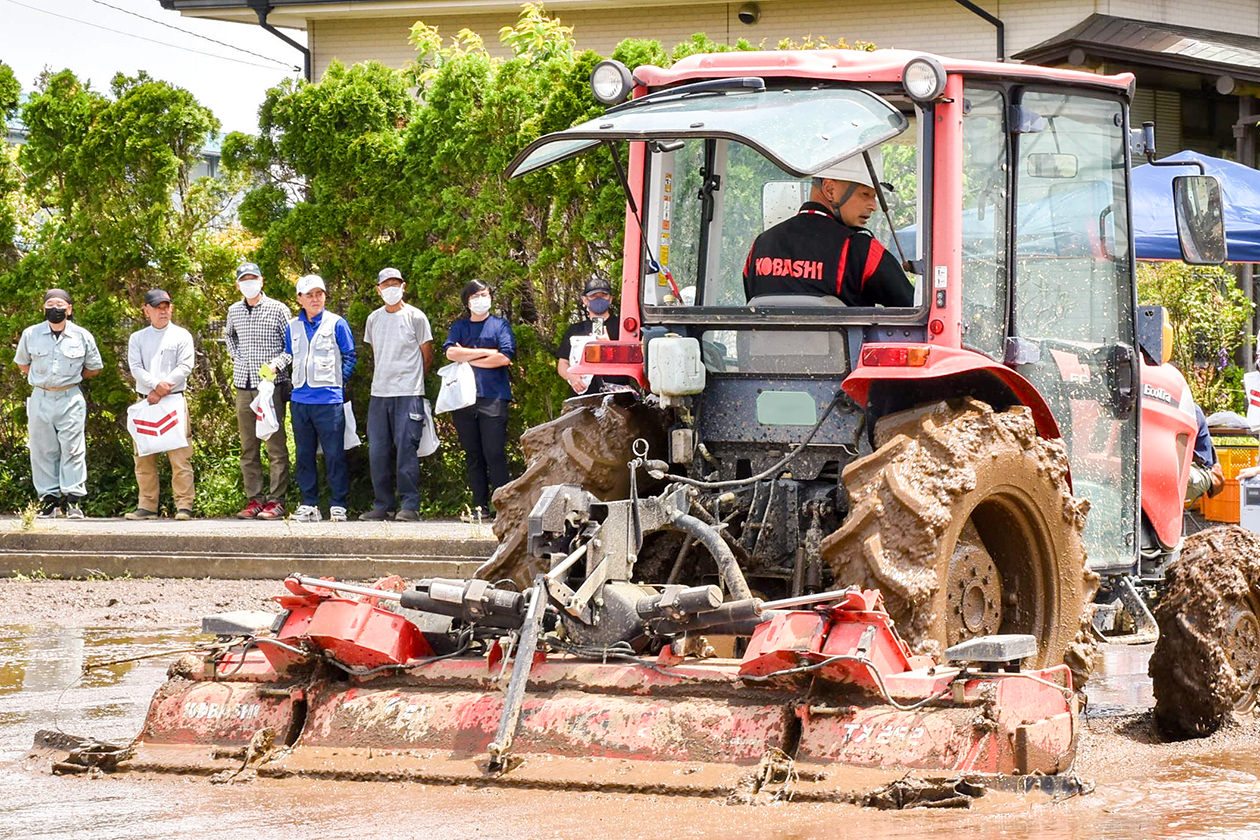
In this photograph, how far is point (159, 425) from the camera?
14734 mm

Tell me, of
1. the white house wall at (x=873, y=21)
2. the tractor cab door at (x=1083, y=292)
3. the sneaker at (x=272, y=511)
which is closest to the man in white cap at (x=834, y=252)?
the tractor cab door at (x=1083, y=292)

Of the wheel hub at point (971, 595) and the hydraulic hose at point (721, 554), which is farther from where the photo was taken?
the wheel hub at point (971, 595)

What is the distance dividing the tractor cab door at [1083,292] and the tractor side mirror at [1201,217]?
231mm

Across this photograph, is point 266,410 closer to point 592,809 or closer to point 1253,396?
point 1253,396

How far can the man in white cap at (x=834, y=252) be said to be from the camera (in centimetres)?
670

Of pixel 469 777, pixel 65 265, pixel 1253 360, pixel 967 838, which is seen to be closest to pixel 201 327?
pixel 65 265

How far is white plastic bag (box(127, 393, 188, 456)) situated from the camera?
1473 cm

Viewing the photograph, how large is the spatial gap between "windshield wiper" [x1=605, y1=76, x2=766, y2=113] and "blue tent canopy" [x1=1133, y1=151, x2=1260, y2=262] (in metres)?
5.65

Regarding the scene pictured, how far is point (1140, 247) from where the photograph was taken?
474 inches

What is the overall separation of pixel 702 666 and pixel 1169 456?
2.99 meters

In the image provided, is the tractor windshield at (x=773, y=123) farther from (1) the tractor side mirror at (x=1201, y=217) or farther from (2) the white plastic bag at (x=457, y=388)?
(2) the white plastic bag at (x=457, y=388)

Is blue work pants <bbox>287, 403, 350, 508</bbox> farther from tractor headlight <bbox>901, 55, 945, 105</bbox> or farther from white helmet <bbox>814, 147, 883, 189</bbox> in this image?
tractor headlight <bbox>901, 55, 945, 105</bbox>

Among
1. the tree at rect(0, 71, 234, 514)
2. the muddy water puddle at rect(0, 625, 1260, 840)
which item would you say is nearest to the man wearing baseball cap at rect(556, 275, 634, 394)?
the tree at rect(0, 71, 234, 514)

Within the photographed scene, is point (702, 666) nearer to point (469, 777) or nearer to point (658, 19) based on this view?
point (469, 777)
